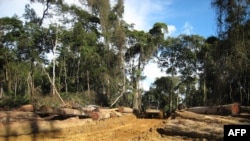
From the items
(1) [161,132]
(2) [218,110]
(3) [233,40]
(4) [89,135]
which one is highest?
(3) [233,40]

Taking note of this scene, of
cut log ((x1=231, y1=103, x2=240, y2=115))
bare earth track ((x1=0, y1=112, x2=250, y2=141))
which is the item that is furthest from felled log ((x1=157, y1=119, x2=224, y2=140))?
cut log ((x1=231, y1=103, x2=240, y2=115))

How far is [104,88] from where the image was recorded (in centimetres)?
3491

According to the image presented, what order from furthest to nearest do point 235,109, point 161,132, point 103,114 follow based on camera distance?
point 103,114 < point 235,109 < point 161,132

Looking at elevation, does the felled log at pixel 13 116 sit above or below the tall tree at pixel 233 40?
below

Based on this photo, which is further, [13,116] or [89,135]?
[13,116]

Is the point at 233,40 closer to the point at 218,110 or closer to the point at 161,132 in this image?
the point at 218,110

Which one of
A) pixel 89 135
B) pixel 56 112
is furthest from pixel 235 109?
pixel 56 112

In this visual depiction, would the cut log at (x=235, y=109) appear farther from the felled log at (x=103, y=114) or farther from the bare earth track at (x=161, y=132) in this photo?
the felled log at (x=103, y=114)

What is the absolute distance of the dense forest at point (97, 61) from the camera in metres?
29.8

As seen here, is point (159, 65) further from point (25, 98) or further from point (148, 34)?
point (25, 98)

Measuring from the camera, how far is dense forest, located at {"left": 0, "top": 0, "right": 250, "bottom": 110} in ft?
97.9

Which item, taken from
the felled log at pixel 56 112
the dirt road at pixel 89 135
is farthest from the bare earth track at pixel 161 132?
the felled log at pixel 56 112

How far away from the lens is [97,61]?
34938 millimetres

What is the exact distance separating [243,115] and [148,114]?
696 cm
